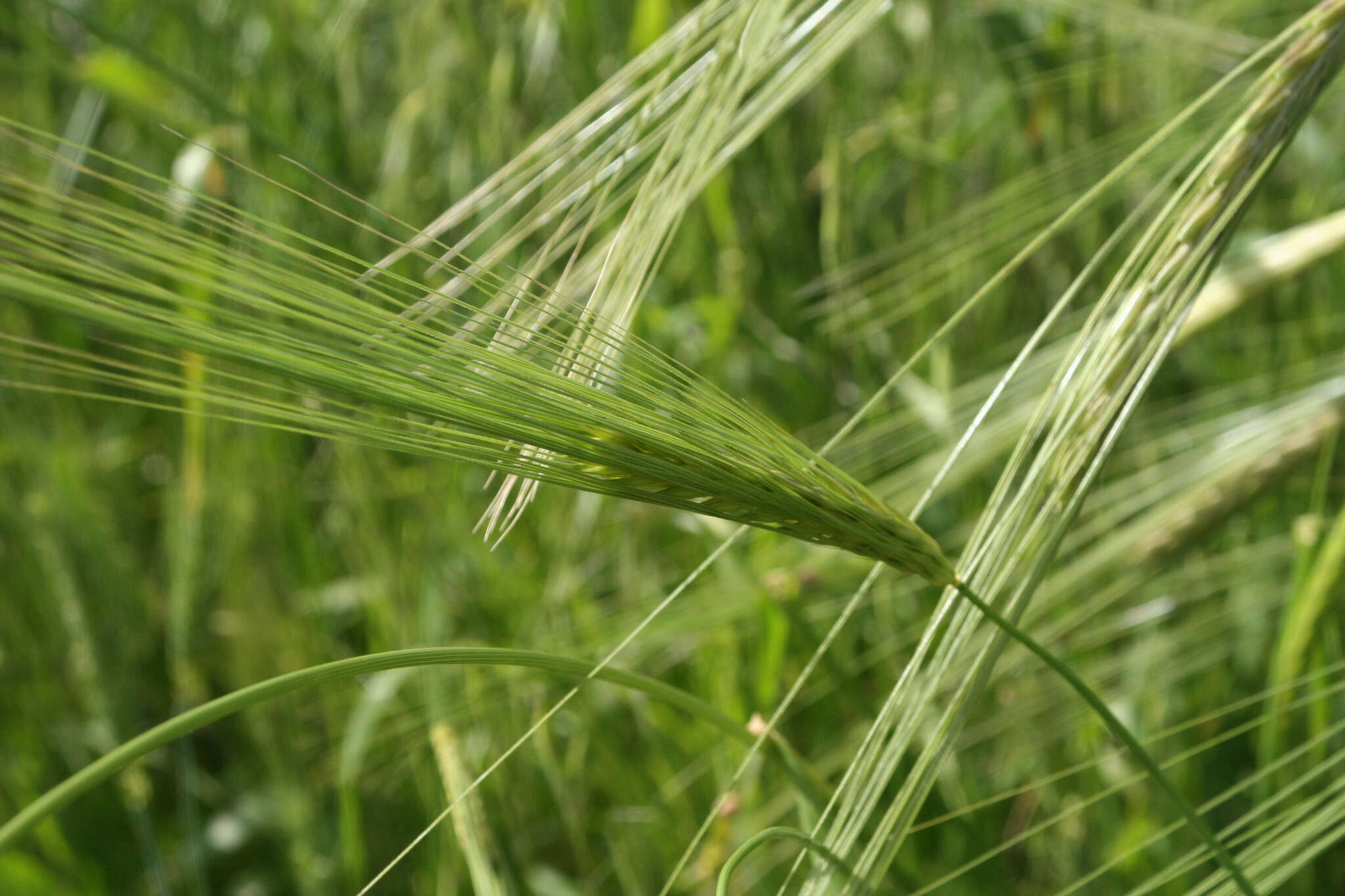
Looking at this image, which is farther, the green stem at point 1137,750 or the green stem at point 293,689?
the green stem at point 1137,750

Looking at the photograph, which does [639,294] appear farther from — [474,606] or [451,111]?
[451,111]

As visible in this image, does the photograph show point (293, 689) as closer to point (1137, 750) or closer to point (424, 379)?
point (424, 379)

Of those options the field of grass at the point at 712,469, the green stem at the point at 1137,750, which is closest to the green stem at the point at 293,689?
the field of grass at the point at 712,469

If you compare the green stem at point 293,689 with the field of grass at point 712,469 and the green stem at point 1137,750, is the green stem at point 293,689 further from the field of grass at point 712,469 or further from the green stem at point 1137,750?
the green stem at point 1137,750

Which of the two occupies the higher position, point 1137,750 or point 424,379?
point 424,379

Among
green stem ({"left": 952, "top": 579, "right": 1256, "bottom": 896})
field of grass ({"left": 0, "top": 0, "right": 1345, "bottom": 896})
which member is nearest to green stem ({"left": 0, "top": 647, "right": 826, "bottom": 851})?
field of grass ({"left": 0, "top": 0, "right": 1345, "bottom": 896})

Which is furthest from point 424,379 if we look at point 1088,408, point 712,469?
point 1088,408

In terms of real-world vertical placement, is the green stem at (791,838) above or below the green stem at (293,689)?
below
